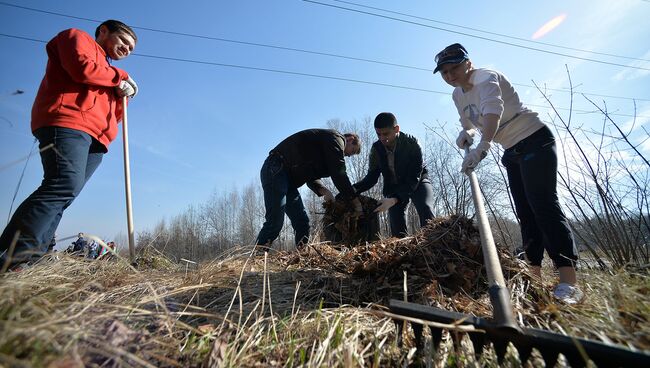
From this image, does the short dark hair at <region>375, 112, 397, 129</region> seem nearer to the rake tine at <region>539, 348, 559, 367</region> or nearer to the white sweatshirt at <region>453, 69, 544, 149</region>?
the white sweatshirt at <region>453, 69, 544, 149</region>

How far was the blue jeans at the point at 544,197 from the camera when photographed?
1745 mm

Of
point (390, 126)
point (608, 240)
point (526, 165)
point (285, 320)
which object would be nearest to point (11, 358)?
point (285, 320)

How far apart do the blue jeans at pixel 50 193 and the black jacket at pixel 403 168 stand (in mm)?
3150

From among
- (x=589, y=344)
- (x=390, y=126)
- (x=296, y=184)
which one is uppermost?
(x=390, y=126)

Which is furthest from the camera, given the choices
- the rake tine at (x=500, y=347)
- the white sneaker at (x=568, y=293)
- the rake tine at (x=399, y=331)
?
the white sneaker at (x=568, y=293)

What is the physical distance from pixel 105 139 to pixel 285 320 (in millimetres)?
2040

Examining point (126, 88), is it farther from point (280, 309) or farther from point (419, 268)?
point (419, 268)

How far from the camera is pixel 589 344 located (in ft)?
2.47

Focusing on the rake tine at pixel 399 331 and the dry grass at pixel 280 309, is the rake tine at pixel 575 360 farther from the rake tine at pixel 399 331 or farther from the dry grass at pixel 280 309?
the rake tine at pixel 399 331

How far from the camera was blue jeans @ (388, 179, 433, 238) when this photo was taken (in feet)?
11.8

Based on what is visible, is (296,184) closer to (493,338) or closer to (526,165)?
(526,165)

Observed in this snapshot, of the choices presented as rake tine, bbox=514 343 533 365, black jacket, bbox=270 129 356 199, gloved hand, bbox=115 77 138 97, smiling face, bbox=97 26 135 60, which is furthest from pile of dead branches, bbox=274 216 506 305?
smiling face, bbox=97 26 135 60

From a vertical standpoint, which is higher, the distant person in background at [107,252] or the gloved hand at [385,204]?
the gloved hand at [385,204]

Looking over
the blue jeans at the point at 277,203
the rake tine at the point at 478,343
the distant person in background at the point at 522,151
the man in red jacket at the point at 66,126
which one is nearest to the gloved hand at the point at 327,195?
the blue jeans at the point at 277,203
